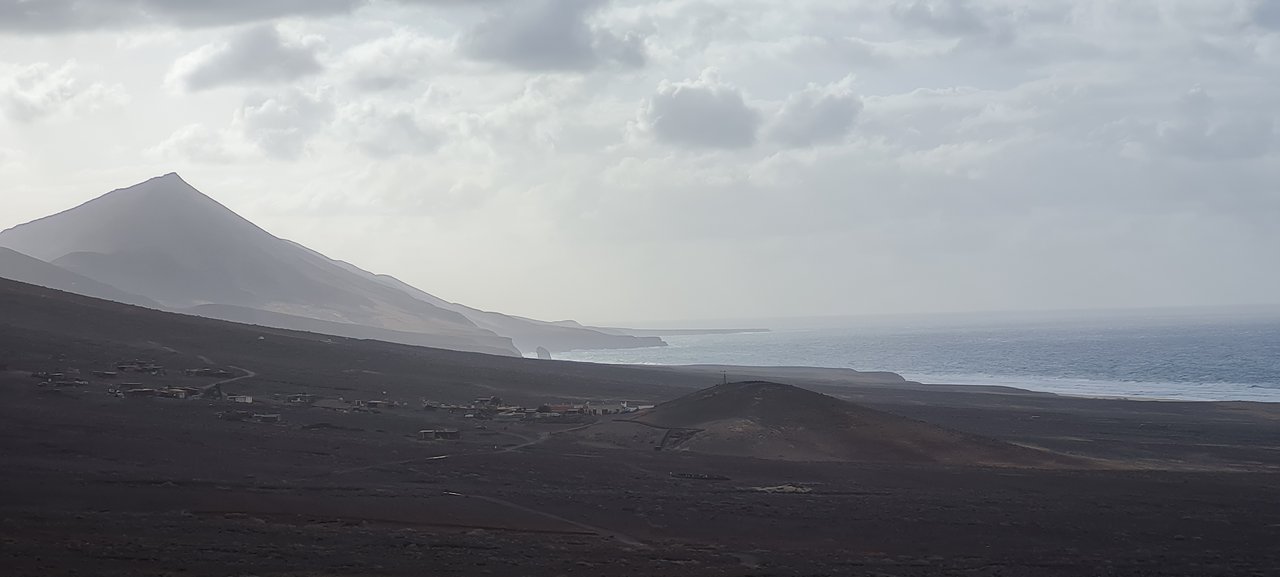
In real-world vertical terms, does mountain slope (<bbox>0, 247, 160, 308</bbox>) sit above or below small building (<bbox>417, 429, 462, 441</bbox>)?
above

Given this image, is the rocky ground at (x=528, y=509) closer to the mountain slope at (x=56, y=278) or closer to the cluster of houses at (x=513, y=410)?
the cluster of houses at (x=513, y=410)

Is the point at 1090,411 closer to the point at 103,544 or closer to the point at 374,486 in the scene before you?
the point at 374,486

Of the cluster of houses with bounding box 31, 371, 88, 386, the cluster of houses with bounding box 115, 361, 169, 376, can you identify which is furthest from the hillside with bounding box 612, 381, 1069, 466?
the cluster of houses with bounding box 31, 371, 88, 386

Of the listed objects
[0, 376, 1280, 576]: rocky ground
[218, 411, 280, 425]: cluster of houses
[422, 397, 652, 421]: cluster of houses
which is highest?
[218, 411, 280, 425]: cluster of houses

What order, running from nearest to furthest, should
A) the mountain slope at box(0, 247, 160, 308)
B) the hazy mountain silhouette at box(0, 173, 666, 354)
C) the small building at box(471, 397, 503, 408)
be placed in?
the small building at box(471, 397, 503, 408), the mountain slope at box(0, 247, 160, 308), the hazy mountain silhouette at box(0, 173, 666, 354)

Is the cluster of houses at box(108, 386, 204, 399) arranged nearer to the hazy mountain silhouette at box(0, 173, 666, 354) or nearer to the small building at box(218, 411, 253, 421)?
the small building at box(218, 411, 253, 421)

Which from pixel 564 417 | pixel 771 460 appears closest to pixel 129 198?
pixel 564 417

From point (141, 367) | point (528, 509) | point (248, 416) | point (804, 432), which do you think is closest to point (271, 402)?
point (248, 416)
